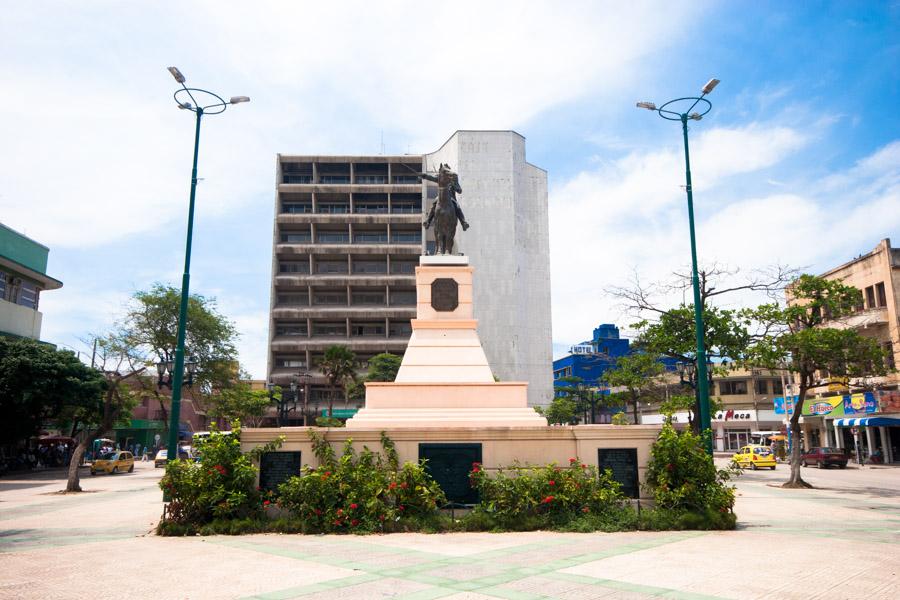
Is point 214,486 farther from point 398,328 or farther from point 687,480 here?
point 398,328

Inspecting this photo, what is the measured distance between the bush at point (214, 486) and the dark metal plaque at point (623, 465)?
6644 millimetres

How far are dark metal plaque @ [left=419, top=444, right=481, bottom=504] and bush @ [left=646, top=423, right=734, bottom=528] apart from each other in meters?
3.43

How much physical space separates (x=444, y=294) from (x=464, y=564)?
9970mm

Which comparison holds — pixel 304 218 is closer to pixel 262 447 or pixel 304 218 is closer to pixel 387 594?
pixel 262 447

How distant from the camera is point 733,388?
6556cm

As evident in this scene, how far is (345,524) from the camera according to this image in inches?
469

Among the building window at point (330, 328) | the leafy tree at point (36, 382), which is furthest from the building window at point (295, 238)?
the leafy tree at point (36, 382)

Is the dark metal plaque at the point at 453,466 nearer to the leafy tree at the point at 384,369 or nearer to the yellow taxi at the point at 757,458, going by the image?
the yellow taxi at the point at 757,458

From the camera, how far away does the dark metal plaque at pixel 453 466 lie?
12.8m

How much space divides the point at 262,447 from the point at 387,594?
20.8 ft

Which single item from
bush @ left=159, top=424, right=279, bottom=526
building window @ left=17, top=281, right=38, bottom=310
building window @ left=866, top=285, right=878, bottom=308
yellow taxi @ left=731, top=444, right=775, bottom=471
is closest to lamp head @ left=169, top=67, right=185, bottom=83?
bush @ left=159, top=424, right=279, bottom=526

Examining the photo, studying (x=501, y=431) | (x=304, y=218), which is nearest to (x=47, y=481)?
(x=501, y=431)

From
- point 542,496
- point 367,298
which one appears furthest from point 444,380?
point 367,298

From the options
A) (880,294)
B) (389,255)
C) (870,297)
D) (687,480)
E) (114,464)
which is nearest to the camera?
(687,480)
